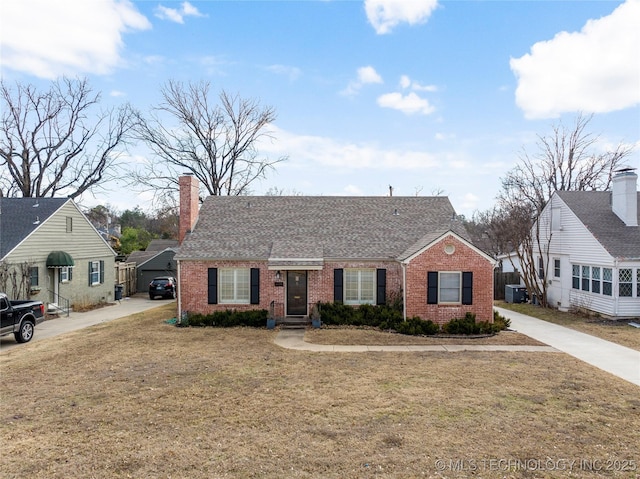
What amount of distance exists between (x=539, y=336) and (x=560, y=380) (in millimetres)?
5500

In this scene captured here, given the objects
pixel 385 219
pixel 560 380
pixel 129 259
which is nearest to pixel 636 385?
pixel 560 380

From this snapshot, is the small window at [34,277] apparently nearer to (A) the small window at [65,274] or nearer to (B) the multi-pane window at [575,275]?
(A) the small window at [65,274]

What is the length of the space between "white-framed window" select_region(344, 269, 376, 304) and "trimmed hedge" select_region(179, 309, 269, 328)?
3.46m

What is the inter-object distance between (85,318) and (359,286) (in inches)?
501

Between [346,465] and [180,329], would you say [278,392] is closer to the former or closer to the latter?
[346,465]

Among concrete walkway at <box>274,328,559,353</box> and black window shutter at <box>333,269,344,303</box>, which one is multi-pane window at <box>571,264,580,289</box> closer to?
concrete walkway at <box>274,328,559,353</box>

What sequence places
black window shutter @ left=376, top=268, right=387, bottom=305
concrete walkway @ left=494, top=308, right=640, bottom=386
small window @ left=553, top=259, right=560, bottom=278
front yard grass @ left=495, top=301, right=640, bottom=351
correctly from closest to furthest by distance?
concrete walkway @ left=494, top=308, right=640, bottom=386, front yard grass @ left=495, top=301, right=640, bottom=351, black window shutter @ left=376, top=268, right=387, bottom=305, small window @ left=553, top=259, right=560, bottom=278

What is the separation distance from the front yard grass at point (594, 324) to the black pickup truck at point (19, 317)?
19.7 meters

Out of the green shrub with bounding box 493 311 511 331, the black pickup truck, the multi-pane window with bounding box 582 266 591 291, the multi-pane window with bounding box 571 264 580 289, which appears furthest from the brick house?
the multi-pane window with bounding box 571 264 580 289

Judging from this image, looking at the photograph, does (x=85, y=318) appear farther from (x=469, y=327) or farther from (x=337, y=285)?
(x=469, y=327)

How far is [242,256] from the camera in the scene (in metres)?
16.7

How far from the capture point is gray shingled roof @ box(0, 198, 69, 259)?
18.0m

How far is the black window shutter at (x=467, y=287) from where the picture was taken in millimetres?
15195

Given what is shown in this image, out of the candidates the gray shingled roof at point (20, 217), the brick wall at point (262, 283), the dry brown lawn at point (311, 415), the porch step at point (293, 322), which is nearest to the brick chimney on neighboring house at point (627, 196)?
the dry brown lawn at point (311, 415)
